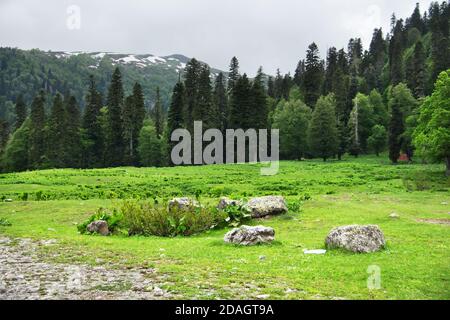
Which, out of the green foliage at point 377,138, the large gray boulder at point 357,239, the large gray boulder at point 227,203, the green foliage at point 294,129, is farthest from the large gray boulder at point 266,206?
the green foliage at point 377,138

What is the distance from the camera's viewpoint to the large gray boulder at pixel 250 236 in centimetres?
1633

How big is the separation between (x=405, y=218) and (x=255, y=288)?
49.5ft

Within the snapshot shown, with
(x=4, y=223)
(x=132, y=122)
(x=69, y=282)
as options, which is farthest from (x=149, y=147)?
(x=69, y=282)

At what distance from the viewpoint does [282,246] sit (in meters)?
15.9

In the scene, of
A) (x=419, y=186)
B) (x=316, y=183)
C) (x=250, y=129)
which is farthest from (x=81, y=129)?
(x=419, y=186)

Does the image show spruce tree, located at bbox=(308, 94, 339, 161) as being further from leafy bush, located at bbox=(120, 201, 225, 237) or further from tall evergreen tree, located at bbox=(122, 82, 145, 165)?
leafy bush, located at bbox=(120, 201, 225, 237)

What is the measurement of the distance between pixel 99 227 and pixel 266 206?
29.5ft

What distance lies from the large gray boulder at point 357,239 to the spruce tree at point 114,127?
277 feet

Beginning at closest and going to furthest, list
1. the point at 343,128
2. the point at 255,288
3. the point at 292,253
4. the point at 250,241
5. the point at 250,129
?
the point at 255,288, the point at 292,253, the point at 250,241, the point at 250,129, the point at 343,128

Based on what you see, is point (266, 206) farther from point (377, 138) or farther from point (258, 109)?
point (377, 138)

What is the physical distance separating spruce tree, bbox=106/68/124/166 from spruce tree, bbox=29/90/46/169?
13378mm

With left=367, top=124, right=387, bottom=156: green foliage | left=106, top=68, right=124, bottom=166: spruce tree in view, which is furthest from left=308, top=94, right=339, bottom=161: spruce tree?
left=106, top=68, right=124, bottom=166: spruce tree
